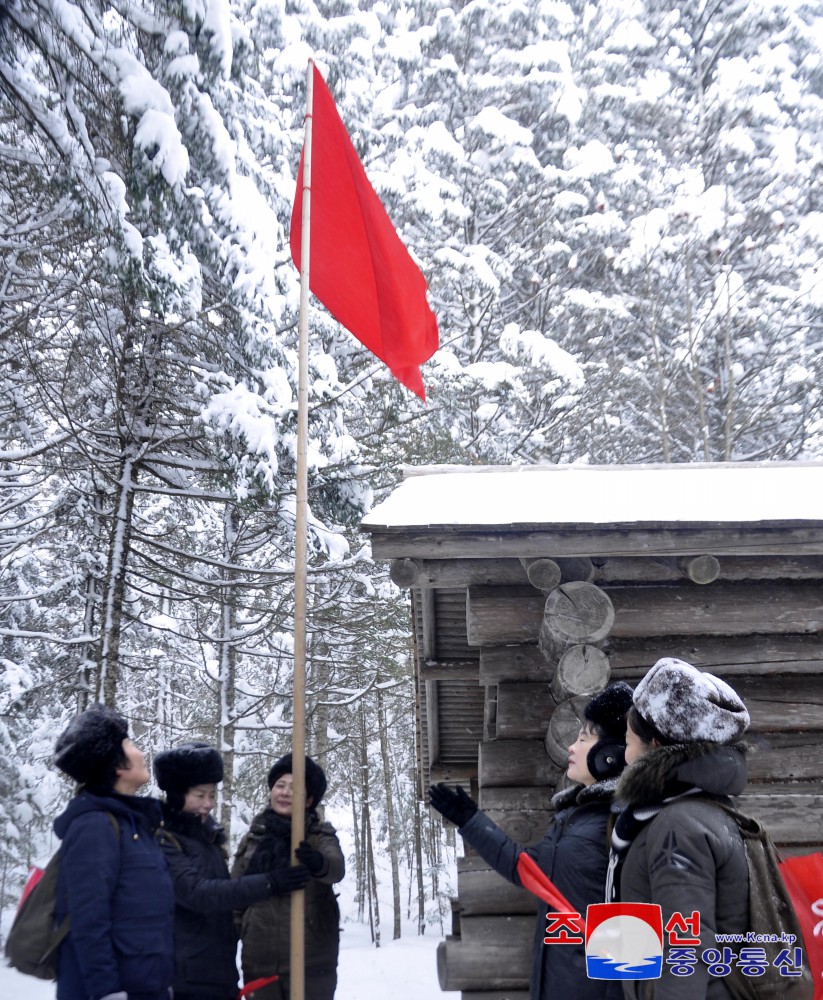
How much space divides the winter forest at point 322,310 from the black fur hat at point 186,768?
3.90 meters

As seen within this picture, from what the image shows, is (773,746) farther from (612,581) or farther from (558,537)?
(558,537)

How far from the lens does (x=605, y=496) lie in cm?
411

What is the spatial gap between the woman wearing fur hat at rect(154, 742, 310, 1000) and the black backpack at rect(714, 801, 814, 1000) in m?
1.81

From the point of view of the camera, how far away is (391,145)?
14719mm

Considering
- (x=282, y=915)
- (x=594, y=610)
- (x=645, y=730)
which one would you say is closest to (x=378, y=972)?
(x=282, y=915)

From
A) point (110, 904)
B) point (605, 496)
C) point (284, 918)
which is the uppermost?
point (605, 496)

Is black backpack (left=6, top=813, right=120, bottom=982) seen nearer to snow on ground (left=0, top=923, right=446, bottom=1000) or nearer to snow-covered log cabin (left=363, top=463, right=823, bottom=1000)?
snow-covered log cabin (left=363, top=463, right=823, bottom=1000)

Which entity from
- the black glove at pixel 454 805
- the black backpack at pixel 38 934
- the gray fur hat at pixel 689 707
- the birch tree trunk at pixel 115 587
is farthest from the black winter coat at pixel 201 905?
the birch tree trunk at pixel 115 587

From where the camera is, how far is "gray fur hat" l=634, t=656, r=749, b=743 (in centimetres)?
218

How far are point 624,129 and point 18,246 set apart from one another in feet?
43.4

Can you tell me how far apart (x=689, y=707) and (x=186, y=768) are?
2.33 metres

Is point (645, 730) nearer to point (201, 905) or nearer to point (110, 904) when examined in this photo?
point (110, 904)

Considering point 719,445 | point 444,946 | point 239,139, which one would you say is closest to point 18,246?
point 239,139

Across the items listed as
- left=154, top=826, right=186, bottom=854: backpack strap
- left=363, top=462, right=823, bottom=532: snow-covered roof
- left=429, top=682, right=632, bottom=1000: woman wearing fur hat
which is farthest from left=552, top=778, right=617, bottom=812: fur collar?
left=154, top=826, right=186, bottom=854: backpack strap
